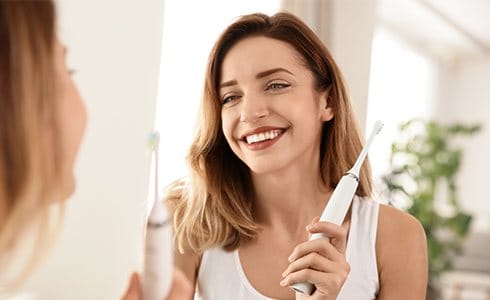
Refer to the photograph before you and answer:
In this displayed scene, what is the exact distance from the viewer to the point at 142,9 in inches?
60.5

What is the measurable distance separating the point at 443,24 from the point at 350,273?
4.32 m

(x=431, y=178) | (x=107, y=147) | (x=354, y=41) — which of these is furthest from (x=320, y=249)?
(x=431, y=178)

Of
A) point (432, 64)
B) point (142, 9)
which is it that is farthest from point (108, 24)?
point (432, 64)

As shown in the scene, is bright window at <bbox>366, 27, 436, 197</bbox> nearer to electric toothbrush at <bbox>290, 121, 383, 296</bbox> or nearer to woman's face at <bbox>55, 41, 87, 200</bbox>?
electric toothbrush at <bbox>290, 121, 383, 296</bbox>

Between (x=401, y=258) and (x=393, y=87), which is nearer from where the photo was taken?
(x=401, y=258)

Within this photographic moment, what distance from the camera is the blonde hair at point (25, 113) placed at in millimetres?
585

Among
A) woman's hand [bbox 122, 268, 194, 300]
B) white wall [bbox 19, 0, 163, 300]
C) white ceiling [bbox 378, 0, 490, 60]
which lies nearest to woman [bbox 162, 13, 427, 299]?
white wall [bbox 19, 0, 163, 300]

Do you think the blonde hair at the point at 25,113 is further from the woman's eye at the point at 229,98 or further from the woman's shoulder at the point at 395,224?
the woman's shoulder at the point at 395,224

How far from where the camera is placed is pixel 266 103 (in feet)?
4.40

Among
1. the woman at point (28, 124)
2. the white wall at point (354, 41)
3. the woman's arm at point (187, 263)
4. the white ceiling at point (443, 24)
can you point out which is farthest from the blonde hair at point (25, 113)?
the white ceiling at point (443, 24)

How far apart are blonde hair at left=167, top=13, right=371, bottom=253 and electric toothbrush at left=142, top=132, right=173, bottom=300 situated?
71 cm

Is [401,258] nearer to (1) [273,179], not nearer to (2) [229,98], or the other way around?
(1) [273,179]

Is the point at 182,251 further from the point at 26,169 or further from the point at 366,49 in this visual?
the point at 366,49

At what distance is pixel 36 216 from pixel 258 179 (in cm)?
86
